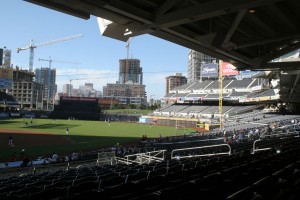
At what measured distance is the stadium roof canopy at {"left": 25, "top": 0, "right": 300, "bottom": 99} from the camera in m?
6.75

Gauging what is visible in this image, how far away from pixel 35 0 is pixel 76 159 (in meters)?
16.1

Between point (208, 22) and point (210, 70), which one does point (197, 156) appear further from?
point (210, 70)

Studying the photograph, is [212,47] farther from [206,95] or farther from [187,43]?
[206,95]

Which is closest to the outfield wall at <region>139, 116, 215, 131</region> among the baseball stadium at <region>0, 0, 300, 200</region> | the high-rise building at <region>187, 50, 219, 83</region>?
the baseball stadium at <region>0, 0, 300, 200</region>

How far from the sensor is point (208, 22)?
967 cm

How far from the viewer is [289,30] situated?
10562 mm

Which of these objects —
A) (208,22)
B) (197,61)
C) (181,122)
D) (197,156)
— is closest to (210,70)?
(181,122)

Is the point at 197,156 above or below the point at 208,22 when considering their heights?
below

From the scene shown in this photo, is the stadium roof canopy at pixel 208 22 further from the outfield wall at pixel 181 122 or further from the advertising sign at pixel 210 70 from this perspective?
the advertising sign at pixel 210 70

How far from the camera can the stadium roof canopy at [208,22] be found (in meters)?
6.75

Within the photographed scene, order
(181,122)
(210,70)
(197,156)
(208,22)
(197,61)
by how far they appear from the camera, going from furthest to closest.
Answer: (197,61) → (210,70) → (181,122) → (197,156) → (208,22)

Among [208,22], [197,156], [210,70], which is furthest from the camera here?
[210,70]

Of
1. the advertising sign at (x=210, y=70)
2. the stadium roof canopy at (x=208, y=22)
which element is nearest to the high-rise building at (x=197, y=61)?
the advertising sign at (x=210, y=70)

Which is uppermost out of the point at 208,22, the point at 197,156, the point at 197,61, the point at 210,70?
the point at 197,61
